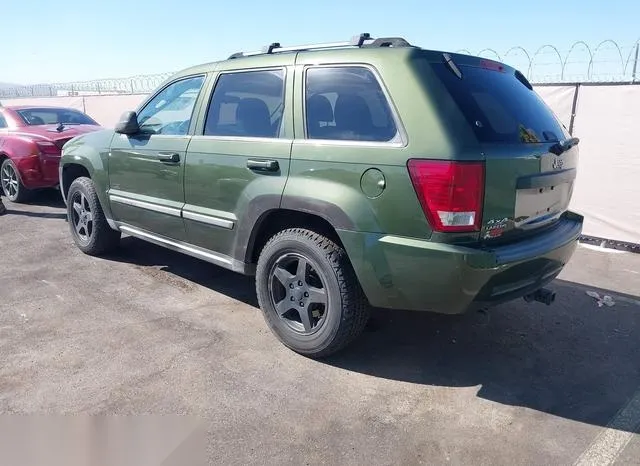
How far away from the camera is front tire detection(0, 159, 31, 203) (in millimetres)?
7861

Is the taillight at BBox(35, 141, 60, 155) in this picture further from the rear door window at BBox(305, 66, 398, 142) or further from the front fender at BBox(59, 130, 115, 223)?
the rear door window at BBox(305, 66, 398, 142)

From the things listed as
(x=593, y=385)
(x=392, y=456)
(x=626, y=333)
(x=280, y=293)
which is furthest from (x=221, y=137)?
(x=626, y=333)

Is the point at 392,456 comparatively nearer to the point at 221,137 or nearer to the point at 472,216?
the point at 472,216

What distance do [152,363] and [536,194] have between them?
8.66 feet

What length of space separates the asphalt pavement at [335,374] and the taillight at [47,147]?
10.0 feet

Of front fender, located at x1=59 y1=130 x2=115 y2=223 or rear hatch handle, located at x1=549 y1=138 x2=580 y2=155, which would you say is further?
front fender, located at x1=59 y1=130 x2=115 y2=223

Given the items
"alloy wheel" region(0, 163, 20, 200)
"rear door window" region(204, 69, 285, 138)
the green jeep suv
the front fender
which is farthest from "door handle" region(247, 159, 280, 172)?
"alloy wheel" region(0, 163, 20, 200)

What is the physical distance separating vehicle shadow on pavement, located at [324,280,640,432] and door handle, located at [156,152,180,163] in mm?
1997

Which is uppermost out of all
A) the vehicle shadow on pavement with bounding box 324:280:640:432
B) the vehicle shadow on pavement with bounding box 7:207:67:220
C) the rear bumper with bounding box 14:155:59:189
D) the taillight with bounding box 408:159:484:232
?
the taillight with bounding box 408:159:484:232

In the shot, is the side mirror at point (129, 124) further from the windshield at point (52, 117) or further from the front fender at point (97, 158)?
the windshield at point (52, 117)

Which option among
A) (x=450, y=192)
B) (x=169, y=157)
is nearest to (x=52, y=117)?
(x=169, y=157)

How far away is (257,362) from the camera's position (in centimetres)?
343

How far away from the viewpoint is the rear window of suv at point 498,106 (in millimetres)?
2926

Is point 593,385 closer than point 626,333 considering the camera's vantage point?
Yes
